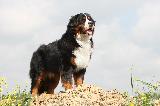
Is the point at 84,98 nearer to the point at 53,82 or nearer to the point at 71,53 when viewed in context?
the point at 71,53

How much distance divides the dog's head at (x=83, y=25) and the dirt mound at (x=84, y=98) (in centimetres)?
149

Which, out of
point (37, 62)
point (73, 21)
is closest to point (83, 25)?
point (73, 21)

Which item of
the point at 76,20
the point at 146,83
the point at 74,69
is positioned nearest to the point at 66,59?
the point at 74,69

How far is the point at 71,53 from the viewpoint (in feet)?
39.5

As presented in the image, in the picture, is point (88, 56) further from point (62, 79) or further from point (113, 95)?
point (113, 95)

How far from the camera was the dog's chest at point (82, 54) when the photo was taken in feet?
39.4

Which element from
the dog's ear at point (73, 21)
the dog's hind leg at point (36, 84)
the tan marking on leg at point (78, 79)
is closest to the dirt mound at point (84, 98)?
the tan marking on leg at point (78, 79)

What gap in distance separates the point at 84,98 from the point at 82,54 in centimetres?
214

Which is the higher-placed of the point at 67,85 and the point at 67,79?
the point at 67,79

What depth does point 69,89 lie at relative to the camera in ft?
37.6

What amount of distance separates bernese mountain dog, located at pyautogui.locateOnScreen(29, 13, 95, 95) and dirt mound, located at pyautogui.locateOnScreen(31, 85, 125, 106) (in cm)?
86

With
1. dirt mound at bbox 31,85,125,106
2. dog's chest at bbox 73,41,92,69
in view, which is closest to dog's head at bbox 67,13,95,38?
dog's chest at bbox 73,41,92,69

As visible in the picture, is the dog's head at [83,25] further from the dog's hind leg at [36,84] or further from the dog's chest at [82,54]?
the dog's hind leg at [36,84]

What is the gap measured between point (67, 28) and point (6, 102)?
16.8 feet
